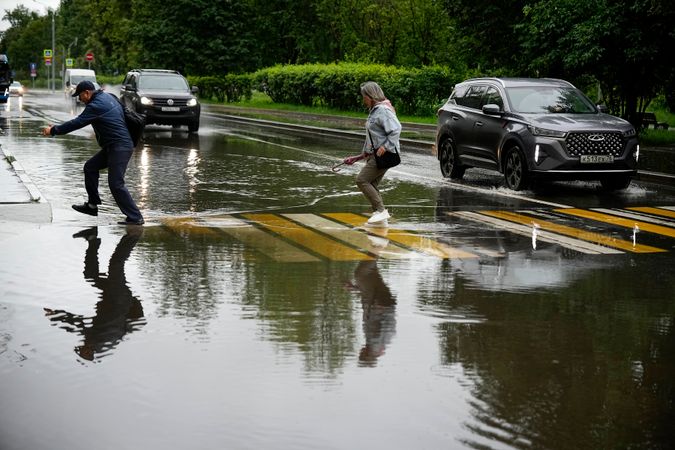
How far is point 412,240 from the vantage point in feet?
38.4

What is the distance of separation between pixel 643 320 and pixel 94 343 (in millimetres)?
3869

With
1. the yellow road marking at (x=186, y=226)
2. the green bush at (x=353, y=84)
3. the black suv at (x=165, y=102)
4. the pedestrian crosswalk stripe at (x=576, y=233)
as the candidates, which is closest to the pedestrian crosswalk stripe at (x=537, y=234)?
the pedestrian crosswalk stripe at (x=576, y=233)

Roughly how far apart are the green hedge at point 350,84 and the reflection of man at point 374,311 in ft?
98.6

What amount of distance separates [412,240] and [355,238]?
0.62 meters

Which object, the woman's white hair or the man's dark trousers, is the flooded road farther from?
the woman's white hair

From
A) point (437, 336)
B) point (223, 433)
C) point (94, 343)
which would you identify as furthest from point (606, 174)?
point (223, 433)

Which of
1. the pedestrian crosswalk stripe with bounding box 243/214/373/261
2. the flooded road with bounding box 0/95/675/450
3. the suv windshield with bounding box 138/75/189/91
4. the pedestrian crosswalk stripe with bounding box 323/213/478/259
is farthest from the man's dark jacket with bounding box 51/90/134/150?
the suv windshield with bounding box 138/75/189/91

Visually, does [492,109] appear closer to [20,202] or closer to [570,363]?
[20,202]

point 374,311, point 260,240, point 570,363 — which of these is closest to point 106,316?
point 374,311

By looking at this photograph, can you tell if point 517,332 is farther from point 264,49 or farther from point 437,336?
point 264,49

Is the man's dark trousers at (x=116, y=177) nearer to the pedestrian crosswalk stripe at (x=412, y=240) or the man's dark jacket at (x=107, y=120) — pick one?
the man's dark jacket at (x=107, y=120)

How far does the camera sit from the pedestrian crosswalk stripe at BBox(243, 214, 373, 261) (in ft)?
34.8

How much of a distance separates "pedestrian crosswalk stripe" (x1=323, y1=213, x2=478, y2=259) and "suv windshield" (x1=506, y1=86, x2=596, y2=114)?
5.26 metres

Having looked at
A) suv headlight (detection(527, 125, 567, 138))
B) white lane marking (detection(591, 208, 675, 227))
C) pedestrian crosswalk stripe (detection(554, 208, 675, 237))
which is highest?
suv headlight (detection(527, 125, 567, 138))
